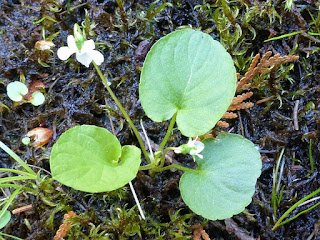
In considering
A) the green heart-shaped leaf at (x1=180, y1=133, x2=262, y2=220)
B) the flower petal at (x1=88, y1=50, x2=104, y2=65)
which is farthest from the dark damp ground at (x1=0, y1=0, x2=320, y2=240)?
the flower petal at (x1=88, y1=50, x2=104, y2=65)

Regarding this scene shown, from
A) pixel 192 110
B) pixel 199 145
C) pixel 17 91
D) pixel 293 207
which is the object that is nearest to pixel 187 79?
pixel 192 110

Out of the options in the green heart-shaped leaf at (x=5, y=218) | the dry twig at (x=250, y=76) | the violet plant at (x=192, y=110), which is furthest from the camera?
the dry twig at (x=250, y=76)

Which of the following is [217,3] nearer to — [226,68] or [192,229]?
[226,68]

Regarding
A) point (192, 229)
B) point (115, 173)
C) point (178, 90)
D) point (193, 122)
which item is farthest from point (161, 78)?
point (192, 229)

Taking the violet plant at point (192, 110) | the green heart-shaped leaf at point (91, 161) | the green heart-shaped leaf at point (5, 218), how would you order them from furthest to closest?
the green heart-shaped leaf at point (5, 218) < the violet plant at point (192, 110) < the green heart-shaped leaf at point (91, 161)

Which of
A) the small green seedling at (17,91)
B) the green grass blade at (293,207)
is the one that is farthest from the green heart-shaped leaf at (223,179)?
the small green seedling at (17,91)

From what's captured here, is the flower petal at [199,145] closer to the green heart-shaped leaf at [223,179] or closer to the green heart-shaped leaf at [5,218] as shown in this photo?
the green heart-shaped leaf at [223,179]
